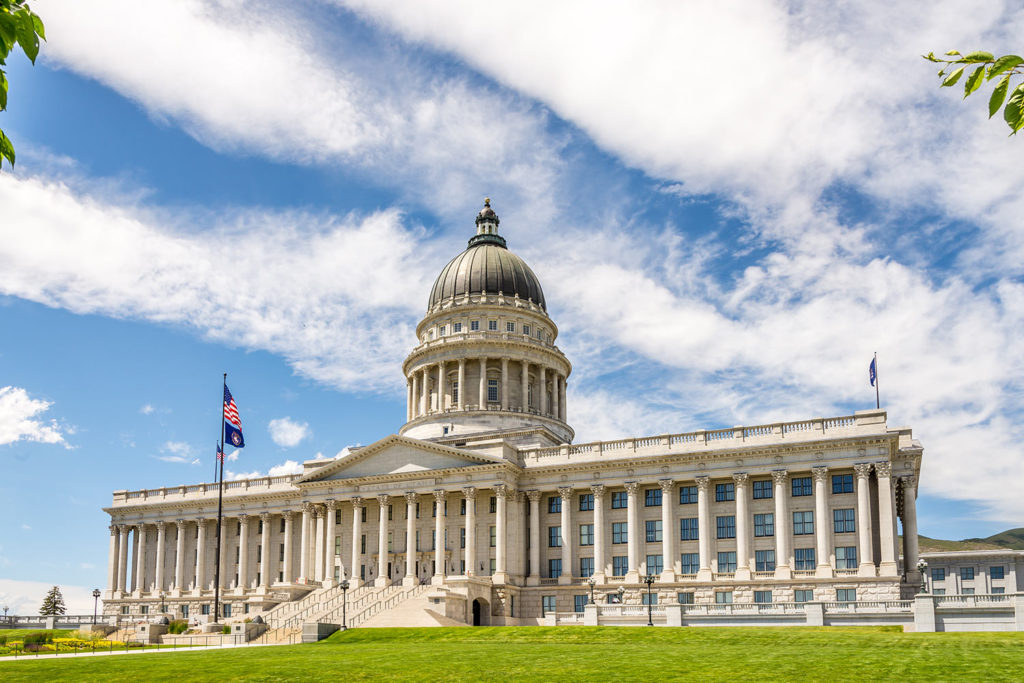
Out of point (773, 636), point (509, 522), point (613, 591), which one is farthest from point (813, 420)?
point (773, 636)

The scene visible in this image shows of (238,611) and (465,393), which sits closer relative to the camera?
(238,611)

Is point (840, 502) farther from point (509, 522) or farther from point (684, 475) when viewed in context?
point (509, 522)

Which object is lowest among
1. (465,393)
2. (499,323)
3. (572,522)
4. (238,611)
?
(238,611)

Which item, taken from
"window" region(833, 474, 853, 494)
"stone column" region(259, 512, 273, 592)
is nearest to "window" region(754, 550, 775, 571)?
"window" region(833, 474, 853, 494)

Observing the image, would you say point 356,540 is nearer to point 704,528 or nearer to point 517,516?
point 517,516

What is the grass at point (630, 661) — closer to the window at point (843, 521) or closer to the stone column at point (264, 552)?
the window at point (843, 521)

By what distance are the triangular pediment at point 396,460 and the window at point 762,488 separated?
2207cm

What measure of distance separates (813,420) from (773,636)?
31725mm

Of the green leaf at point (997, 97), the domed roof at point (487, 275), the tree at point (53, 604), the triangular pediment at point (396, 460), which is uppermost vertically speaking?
the domed roof at point (487, 275)

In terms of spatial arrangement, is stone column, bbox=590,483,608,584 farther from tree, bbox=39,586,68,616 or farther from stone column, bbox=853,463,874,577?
tree, bbox=39,586,68,616

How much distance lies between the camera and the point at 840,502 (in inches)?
2835

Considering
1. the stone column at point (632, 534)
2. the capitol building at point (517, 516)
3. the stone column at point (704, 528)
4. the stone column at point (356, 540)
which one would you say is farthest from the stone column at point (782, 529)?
the stone column at point (356, 540)

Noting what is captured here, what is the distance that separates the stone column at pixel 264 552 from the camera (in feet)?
309

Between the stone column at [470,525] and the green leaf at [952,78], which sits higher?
the green leaf at [952,78]
